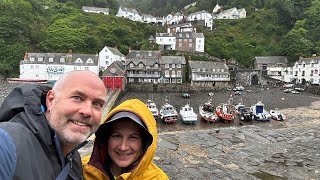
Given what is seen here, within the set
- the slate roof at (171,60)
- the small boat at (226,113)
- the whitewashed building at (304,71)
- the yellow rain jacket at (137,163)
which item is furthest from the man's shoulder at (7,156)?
the whitewashed building at (304,71)

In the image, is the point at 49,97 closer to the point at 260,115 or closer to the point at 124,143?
the point at 124,143

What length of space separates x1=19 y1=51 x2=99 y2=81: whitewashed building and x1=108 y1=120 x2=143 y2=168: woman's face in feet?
170

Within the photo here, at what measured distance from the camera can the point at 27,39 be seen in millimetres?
62656

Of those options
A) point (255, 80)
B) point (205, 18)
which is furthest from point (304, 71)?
point (205, 18)

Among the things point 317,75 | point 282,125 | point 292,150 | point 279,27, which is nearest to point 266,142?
point 292,150

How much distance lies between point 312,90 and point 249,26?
45.2 meters

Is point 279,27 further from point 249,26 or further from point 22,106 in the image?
point 22,106

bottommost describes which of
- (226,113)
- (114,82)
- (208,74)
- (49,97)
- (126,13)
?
(226,113)

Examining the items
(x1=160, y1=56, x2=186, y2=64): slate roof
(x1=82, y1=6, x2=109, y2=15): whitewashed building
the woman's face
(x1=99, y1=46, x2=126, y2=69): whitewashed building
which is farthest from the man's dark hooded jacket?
(x1=82, y1=6, x2=109, y2=15): whitewashed building

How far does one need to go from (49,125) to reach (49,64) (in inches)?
2201

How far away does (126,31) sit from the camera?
249ft

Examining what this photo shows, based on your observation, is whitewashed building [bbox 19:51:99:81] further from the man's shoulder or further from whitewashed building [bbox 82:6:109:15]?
the man's shoulder

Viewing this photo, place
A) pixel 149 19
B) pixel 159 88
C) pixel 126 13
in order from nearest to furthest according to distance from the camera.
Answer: pixel 159 88 → pixel 126 13 → pixel 149 19

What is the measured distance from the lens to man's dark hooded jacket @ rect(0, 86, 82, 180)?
4.78 feet
